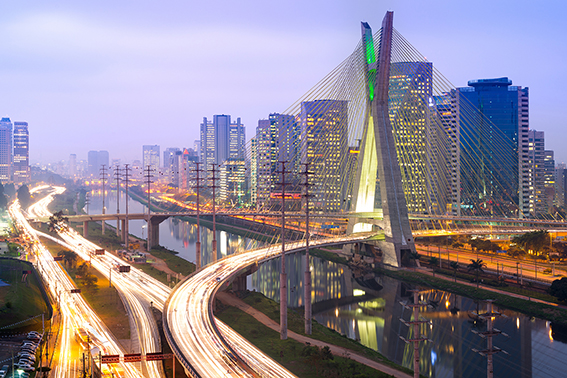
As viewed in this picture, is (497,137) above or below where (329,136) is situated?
above

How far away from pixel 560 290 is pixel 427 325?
12.2 m

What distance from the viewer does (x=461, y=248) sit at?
6925 cm

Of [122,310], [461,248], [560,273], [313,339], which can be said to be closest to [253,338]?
[313,339]

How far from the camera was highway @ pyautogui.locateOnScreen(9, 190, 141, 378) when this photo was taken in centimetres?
2504

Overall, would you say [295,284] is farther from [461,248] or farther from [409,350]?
[461,248]

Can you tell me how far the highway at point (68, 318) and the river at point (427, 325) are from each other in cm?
1723

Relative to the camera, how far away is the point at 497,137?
107m

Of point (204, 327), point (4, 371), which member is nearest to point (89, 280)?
point (4, 371)

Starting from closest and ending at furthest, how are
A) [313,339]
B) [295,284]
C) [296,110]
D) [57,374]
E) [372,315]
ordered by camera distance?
[57,374] → [313,339] → [372,315] → [296,110] → [295,284]

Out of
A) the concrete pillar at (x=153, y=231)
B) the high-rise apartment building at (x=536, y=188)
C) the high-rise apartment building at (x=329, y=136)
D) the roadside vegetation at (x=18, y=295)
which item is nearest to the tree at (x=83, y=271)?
the roadside vegetation at (x=18, y=295)

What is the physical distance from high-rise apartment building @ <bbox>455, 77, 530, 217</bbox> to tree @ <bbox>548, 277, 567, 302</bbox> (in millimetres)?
50867

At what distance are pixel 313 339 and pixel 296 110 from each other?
25.1 m

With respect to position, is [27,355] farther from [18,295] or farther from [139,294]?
[139,294]

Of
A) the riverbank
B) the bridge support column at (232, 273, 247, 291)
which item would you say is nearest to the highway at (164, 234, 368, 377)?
the riverbank
